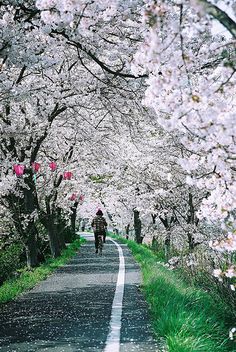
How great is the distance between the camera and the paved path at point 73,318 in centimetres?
694

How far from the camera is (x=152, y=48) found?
13.0ft

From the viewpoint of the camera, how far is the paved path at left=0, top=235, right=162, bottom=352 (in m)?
6.94

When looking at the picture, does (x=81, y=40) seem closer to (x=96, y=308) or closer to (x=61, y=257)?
→ (x=96, y=308)

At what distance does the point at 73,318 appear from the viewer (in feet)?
29.0

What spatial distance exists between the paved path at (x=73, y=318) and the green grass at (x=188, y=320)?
260mm

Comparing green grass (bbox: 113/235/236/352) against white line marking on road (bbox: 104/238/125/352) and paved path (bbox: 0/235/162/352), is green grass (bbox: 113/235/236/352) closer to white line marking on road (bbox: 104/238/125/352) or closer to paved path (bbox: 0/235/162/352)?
paved path (bbox: 0/235/162/352)

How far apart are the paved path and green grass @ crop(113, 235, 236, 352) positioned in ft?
0.85

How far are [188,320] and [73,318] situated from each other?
7.31 ft

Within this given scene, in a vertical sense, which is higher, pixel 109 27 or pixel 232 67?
pixel 109 27

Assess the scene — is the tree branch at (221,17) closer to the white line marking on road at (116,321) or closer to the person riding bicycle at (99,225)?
the white line marking on road at (116,321)

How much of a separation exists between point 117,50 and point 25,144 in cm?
887

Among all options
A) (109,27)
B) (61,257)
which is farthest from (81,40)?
(61,257)

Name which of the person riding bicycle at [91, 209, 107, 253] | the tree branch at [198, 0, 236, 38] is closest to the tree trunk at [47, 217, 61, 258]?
the person riding bicycle at [91, 209, 107, 253]

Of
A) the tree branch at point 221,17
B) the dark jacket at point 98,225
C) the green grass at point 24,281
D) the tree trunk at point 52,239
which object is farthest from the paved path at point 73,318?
the dark jacket at point 98,225
